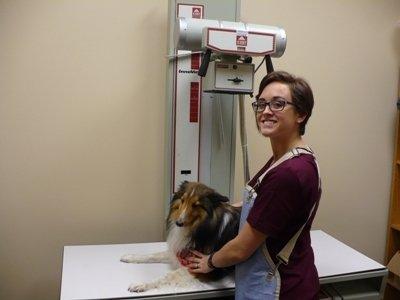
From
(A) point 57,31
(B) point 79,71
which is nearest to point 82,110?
(B) point 79,71

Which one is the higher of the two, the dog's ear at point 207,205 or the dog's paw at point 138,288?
the dog's ear at point 207,205

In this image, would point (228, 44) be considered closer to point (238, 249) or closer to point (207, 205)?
point (207, 205)

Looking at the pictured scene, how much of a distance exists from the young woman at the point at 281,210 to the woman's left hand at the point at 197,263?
4.1 inches

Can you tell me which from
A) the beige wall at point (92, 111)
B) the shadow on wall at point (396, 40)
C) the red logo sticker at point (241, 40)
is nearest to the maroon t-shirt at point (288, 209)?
the red logo sticker at point (241, 40)

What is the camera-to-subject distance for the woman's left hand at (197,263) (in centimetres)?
148

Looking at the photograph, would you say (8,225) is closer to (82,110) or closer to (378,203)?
(82,110)

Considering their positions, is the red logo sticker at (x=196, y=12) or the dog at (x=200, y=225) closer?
the dog at (x=200, y=225)

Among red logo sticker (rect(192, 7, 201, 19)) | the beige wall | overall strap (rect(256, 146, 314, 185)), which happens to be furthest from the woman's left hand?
red logo sticker (rect(192, 7, 201, 19))

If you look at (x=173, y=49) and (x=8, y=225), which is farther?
(x=8, y=225)

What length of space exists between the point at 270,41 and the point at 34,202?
4.97 ft

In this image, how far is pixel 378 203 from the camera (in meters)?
2.74

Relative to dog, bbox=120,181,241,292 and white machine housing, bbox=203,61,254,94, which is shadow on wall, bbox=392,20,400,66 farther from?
dog, bbox=120,181,241,292

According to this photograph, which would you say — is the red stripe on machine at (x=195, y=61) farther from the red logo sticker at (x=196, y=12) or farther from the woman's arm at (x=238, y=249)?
the woman's arm at (x=238, y=249)

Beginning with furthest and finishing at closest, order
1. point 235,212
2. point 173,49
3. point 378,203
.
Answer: point 378,203
point 173,49
point 235,212
